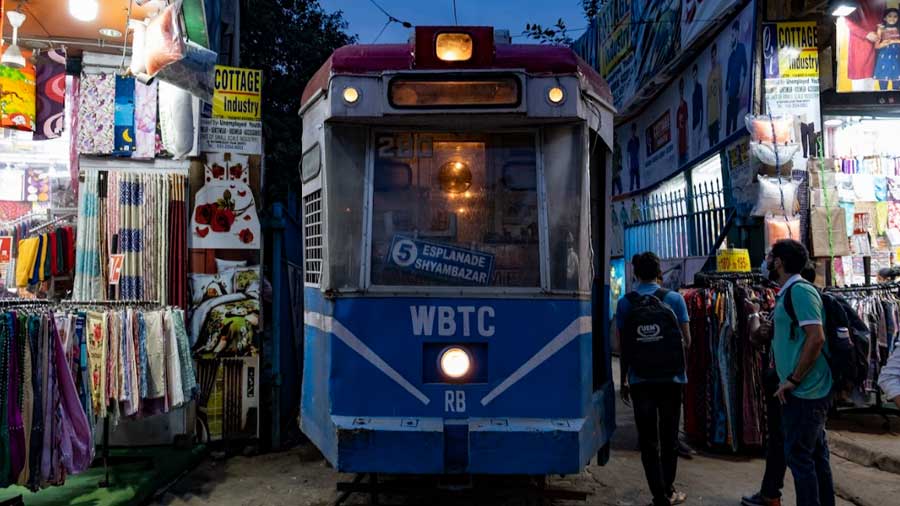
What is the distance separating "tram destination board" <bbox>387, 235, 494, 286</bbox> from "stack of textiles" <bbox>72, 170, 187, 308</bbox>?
3.61 metres

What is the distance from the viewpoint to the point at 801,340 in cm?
437

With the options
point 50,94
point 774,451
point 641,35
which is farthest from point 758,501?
point 641,35

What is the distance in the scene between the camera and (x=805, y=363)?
422cm

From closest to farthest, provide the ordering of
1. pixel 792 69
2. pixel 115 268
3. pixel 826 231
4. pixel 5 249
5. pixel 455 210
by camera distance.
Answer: pixel 455 210
pixel 115 268
pixel 5 249
pixel 826 231
pixel 792 69

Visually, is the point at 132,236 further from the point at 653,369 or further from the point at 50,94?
the point at 653,369

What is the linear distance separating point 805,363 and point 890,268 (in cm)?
491

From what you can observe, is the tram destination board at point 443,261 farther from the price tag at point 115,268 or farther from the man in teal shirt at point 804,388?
the price tag at point 115,268

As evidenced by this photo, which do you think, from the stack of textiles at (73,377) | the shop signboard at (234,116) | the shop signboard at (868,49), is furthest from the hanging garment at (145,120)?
the shop signboard at (868,49)

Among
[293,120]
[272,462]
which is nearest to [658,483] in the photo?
[272,462]

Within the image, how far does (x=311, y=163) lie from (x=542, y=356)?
2071mm

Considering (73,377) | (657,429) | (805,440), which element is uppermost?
(73,377)

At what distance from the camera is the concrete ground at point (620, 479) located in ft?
18.5

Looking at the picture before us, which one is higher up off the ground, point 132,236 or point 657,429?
point 132,236

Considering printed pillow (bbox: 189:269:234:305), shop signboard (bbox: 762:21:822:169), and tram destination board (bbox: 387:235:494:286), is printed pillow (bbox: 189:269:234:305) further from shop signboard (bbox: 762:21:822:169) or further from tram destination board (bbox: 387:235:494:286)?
shop signboard (bbox: 762:21:822:169)
